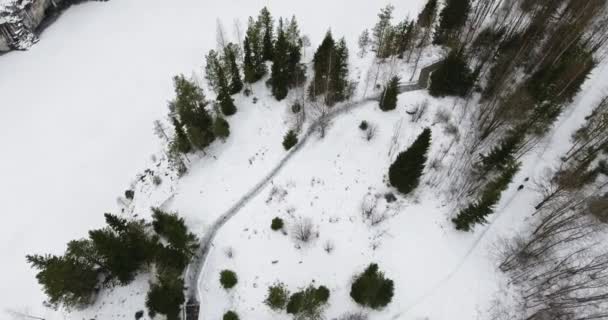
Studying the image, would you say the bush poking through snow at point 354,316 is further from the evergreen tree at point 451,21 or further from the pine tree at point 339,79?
the evergreen tree at point 451,21

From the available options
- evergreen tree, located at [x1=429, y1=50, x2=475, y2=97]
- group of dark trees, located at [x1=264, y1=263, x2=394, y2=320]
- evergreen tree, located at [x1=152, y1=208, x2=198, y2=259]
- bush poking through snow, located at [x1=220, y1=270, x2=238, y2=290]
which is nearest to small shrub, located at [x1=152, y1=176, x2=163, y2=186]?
evergreen tree, located at [x1=152, y1=208, x2=198, y2=259]

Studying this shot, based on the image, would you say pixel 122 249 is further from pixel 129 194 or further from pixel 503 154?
pixel 503 154

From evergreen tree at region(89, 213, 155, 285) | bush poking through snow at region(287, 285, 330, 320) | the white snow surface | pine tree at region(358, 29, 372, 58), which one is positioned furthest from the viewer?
pine tree at region(358, 29, 372, 58)

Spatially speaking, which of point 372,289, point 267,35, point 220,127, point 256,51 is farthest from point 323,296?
point 267,35

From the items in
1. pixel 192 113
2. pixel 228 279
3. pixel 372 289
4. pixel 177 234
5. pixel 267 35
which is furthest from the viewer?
pixel 267 35

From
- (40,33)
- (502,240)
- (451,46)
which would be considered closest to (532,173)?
(502,240)

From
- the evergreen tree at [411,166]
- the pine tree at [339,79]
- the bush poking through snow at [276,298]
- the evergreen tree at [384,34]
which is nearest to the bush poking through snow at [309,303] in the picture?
the bush poking through snow at [276,298]

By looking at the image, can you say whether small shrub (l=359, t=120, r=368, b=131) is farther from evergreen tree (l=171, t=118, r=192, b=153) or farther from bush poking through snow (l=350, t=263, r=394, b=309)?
evergreen tree (l=171, t=118, r=192, b=153)
